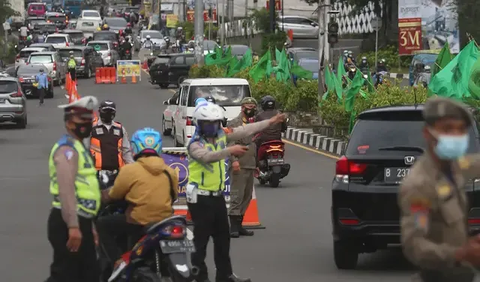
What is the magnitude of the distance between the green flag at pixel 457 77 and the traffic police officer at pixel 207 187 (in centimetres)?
1154

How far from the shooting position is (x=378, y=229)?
11312 millimetres

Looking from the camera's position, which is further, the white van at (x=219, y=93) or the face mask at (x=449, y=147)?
the white van at (x=219, y=93)

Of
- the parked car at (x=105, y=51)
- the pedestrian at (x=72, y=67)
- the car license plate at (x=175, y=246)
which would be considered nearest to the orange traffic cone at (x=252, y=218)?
the car license plate at (x=175, y=246)

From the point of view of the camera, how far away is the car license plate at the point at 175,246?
863 centimetres

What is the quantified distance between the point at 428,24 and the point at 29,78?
692 inches

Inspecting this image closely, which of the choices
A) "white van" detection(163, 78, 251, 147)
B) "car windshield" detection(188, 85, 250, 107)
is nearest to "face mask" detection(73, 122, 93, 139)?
"white van" detection(163, 78, 251, 147)

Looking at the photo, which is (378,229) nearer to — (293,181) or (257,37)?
(293,181)

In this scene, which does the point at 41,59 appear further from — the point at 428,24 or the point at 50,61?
the point at 428,24

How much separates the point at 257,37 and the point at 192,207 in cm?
6137

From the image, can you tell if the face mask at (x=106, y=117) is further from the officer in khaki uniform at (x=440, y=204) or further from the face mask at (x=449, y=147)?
the face mask at (x=449, y=147)

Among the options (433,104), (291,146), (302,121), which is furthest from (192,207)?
(302,121)

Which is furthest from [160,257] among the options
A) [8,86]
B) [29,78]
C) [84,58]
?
[84,58]

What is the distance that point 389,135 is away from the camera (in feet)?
37.8

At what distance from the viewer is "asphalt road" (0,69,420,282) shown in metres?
12.1
